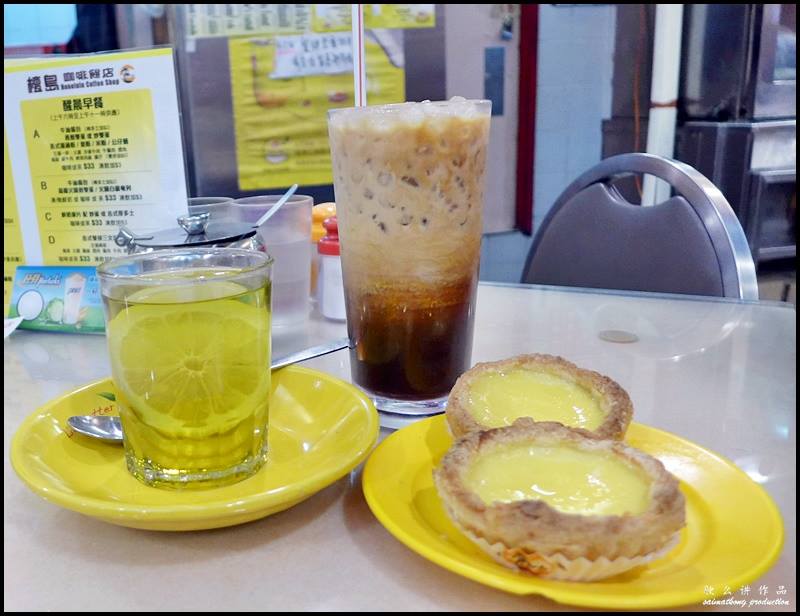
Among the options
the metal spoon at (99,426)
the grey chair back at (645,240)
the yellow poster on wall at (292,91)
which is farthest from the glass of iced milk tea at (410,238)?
the yellow poster on wall at (292,91)

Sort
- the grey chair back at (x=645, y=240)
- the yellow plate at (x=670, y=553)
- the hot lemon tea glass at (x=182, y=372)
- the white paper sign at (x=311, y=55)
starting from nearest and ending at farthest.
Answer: the yellow plate at (x=670, y=553) < the hot lemon tea glass at (x=182, y=372) < the grey chair back at (x=645, y=240) < the white paper sign at (x=311, y=55)

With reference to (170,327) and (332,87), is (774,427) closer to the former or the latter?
(170,327)

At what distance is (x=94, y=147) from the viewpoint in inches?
40.5

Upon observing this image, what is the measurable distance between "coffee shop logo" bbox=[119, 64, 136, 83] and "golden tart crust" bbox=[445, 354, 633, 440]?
2.26 ft

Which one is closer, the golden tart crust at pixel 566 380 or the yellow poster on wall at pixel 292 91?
the golden tart crust at pixel 566 380

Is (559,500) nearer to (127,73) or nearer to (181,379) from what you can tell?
(181,379)

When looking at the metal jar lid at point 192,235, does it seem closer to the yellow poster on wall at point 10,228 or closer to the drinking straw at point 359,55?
the drinking straw at point 359,55

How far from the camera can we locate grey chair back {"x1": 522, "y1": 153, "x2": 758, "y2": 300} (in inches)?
54.7

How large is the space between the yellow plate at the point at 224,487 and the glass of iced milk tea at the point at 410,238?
0.09 meters

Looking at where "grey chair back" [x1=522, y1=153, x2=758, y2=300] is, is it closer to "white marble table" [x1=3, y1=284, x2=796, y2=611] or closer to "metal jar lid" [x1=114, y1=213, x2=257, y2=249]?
"white marble table" [x1=3, y1=284, x2=796, y2=611]

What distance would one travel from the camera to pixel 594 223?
168 centimetres

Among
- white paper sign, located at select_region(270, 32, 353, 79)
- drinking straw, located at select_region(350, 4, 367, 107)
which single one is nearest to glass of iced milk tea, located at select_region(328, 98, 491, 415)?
drinking straw, located at select_region(350, 4, 367, 107)

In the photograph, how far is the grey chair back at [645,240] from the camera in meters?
1.39

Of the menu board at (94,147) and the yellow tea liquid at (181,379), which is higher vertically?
the menu board at (94,147)
